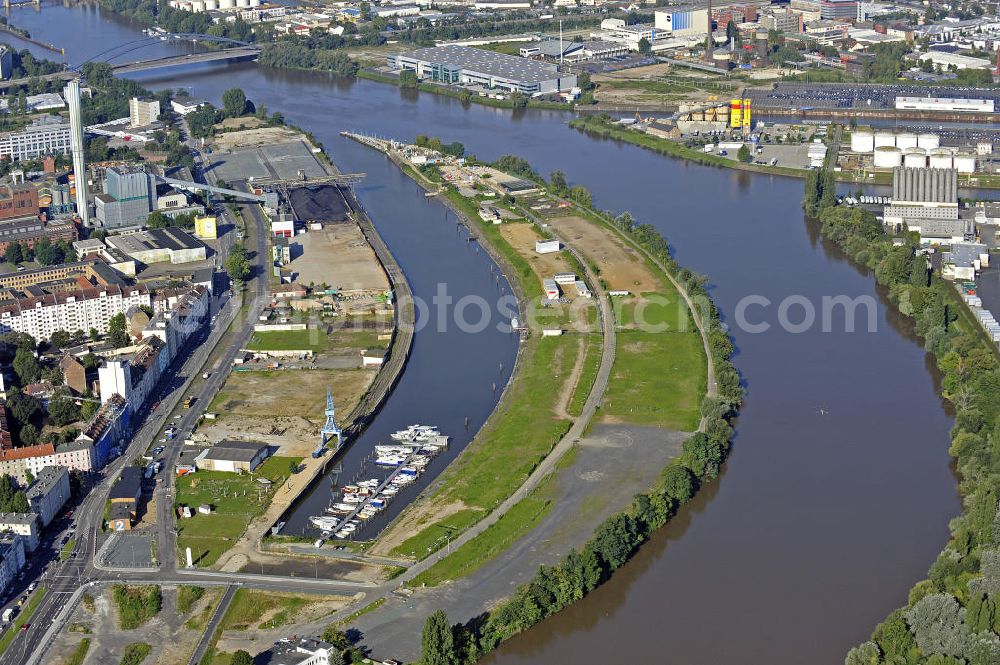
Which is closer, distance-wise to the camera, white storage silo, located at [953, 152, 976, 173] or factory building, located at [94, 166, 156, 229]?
factory building, located at [94, 166, 156, 229]

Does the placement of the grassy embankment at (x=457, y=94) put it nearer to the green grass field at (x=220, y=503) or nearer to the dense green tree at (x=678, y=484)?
the green grass field at (x=220, y=503)

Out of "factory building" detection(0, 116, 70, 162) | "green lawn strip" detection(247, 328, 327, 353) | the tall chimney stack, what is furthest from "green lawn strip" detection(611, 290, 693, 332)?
"factory building" detection(0, 116, 70, 162)

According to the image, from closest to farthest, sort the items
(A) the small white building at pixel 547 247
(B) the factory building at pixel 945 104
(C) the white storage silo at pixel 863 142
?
(A) the small white building at pixel 547 247 → (C) the white storage silo at pixel 863 142 → (B) the factory building at pixel 945 104

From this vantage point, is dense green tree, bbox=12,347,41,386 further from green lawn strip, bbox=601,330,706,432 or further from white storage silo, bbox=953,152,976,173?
white storage silo, bbox=953,152,976,173

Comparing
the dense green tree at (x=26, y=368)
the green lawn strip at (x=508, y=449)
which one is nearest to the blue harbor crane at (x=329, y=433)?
the green lawn strip at (x=508, y=449)

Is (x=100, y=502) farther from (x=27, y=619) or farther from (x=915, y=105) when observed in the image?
(x=915, y=105)
